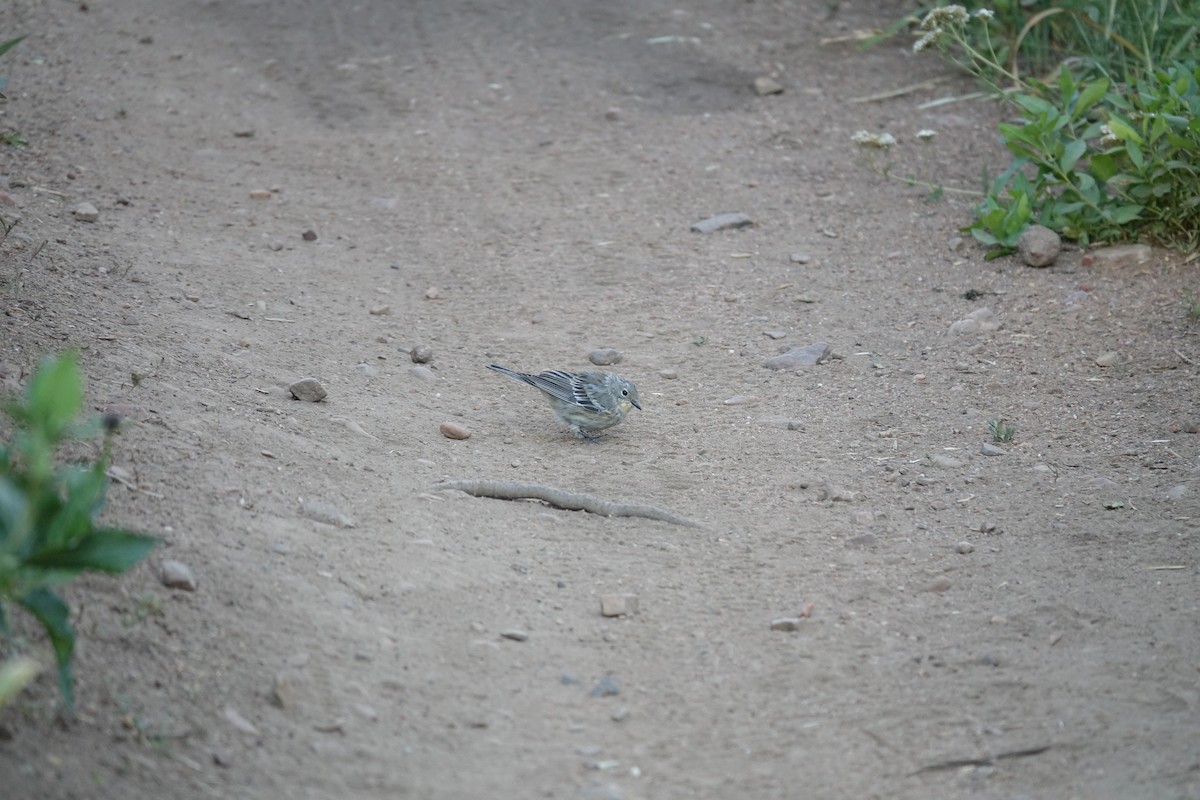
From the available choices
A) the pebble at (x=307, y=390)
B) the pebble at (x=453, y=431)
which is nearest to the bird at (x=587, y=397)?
the pebble at (x=453, y=431)

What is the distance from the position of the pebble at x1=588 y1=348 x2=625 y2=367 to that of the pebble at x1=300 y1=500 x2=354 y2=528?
83.7 inches

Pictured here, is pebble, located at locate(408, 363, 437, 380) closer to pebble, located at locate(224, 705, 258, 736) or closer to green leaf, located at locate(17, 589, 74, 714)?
pebble, located at locate(224, 705, 258, 736)

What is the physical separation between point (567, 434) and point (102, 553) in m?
3.08

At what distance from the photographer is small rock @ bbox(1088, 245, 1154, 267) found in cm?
677

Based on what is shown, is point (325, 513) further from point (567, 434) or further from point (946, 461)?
point (946, 461)

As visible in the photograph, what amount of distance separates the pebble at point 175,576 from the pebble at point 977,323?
4314 mm

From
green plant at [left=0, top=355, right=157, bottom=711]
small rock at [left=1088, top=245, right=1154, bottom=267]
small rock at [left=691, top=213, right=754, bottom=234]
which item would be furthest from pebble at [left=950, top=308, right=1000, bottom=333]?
green plant at [left=0, top=355, right=157, bottom=711]

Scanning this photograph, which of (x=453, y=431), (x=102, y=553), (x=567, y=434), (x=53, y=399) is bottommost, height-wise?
(x=567, y=434)

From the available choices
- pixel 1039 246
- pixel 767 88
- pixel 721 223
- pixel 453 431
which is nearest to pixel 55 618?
pixel 453 431

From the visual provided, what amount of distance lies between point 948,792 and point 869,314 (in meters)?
3.70

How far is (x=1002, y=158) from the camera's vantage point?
8.20 m

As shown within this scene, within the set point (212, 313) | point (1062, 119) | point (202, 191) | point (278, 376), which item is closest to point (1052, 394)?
point (1062, 119)

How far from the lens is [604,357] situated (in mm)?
6227

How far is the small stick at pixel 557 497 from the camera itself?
4840 millimetres
